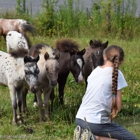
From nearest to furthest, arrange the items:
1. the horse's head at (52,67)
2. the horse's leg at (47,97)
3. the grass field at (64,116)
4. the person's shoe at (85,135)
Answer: the person's shoe at (85,135), the grass field at (64,116), the horse's head at (52,67), the horse's leg at (47,97)

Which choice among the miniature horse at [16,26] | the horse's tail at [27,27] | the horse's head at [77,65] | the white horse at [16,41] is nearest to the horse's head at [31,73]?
the horse's head at [77,65]

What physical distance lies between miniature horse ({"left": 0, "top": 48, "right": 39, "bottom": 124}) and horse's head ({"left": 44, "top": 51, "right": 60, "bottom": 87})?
12.7 inches

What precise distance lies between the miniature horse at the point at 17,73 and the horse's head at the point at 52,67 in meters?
0.32

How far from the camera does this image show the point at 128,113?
7945 millimetres

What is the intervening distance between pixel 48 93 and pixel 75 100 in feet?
2.17

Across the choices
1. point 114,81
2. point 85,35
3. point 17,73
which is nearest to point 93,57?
point 17,73

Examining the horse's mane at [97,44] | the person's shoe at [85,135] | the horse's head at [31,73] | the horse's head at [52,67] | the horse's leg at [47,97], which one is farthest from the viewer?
the horse's mane at [97,44]

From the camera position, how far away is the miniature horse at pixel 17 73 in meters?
6.80

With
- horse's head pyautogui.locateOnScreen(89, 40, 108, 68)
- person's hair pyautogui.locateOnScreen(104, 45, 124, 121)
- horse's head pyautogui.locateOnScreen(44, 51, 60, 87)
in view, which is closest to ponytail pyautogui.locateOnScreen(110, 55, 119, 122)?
person's hair pyautogui.locateOnScreen(104, 45, 124, 121)

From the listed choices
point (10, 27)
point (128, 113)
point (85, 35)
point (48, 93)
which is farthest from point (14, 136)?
point (85, 35)

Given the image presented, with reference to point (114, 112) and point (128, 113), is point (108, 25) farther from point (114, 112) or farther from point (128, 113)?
point (114, 112)

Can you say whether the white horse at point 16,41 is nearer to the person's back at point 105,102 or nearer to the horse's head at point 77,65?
the horse's head at point 77,65

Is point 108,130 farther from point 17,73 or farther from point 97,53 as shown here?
point 97,53

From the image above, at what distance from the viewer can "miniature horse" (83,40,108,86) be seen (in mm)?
8047
